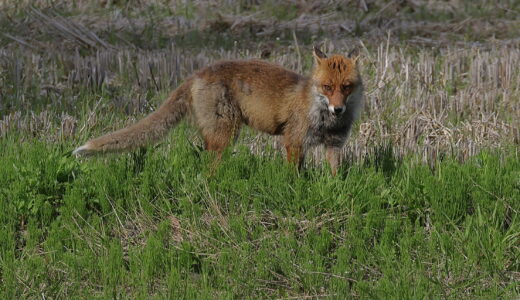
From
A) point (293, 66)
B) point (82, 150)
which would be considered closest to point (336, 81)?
point (82, 150)

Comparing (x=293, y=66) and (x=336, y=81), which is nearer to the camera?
(x=336, y=81)

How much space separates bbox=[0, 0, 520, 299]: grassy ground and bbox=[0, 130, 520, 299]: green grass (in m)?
0.02

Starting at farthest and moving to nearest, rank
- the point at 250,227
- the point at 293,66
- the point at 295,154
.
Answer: the point at 293,66 → the point at 295,154 → the point at 250,227

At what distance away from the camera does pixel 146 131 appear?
7027 mm

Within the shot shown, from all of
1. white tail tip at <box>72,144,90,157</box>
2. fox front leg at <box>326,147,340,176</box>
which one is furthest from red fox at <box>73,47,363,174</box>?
white tail tip at <box>72,144,90,157</box>

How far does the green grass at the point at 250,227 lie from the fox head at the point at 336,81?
58 cm

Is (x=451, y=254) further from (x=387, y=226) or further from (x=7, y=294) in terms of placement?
(x=7, y=294)

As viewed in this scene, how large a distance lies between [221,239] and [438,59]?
601cm

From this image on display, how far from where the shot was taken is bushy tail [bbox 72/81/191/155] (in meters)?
6.70

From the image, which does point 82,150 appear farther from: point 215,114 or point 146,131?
point 215,114

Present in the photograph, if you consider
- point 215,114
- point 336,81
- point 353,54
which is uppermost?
point 353,54

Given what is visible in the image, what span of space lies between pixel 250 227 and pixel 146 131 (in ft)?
5.15

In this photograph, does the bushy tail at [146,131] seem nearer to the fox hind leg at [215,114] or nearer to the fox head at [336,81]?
the fox hind leg at [215,114]

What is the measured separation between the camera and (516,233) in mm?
5555
